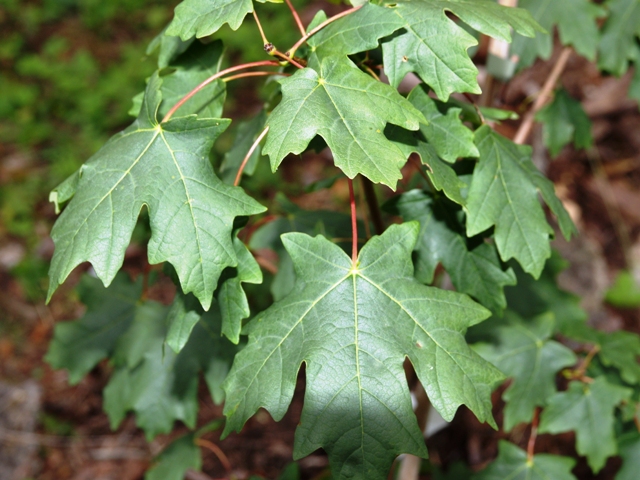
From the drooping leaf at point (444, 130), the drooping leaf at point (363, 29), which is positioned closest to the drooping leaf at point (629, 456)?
the drooping leaf at point (444, 130)

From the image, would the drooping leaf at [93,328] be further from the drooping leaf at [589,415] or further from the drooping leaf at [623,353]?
the drooping leaf at [623,353]

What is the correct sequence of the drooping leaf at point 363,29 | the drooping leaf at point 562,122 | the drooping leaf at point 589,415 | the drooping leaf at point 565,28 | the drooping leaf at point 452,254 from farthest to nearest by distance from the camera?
1. the drooping leaf at point 562,122
2. the drooping leaf at point 565,28
3. the drooping leaf at point 589,415
4. the drooping leaf at point 452,254
5. the drooping leaf at point 363,29

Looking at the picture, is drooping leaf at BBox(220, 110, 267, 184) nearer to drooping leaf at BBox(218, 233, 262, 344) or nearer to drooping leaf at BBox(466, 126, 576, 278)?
drooping leaf at BBox(218, 233, 262, 344)

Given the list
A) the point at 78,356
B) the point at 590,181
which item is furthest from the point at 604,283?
the point at 78,356

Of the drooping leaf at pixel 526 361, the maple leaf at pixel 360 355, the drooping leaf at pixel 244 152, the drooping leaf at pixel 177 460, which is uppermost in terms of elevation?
the drooping leaf at pixel 244 152

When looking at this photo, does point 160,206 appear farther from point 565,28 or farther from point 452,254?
point 565,28

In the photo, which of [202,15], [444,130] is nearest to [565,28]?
[444,130]

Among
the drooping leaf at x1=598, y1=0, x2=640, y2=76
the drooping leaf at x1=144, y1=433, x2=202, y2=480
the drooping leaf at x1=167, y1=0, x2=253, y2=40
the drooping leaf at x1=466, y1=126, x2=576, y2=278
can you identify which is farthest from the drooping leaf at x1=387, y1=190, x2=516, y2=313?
the drooping leaf at x1=144, y1=433, x2=202, y2=480
